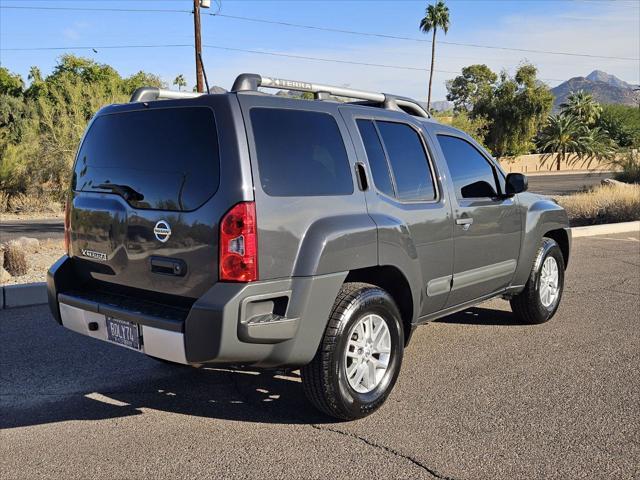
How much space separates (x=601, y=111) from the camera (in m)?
56.3

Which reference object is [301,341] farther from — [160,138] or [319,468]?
[160,138]

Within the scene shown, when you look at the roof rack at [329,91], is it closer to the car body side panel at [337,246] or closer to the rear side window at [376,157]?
the rear side window at [376,157]

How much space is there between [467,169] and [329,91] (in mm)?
1528

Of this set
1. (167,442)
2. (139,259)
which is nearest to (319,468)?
(167,442)

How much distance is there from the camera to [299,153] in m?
3.92

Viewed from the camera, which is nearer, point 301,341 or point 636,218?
point 301,341

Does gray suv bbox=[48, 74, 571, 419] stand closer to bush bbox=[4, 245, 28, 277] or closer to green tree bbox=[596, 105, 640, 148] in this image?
bush bbox=[4, 245, 28, 277]

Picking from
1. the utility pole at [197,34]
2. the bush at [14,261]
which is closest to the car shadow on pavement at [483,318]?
the bush at [14,261]

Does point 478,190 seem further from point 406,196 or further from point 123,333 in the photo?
point 123,333

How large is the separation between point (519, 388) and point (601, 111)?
57806 mm

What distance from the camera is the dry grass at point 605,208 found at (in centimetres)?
1497

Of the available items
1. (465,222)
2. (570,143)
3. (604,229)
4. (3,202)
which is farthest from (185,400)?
(570,143)

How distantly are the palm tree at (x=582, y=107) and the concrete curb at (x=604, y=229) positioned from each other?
42973 millimetres

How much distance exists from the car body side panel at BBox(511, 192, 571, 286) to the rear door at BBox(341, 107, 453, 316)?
50.8 inches
